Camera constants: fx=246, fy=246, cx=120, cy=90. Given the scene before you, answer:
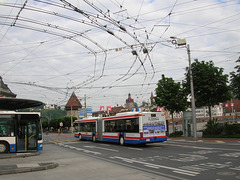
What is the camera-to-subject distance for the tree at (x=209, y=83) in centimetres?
2820

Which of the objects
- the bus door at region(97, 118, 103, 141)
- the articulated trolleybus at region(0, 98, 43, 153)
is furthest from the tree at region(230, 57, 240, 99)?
the articulated trolleybus at region(0, 98, 43, 153)

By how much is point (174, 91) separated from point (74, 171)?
26.1 m

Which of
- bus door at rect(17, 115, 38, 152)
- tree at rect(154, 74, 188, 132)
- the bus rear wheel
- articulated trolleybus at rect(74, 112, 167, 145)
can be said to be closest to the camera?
the bus rear wheel

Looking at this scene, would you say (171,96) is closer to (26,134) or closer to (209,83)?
(209,83)

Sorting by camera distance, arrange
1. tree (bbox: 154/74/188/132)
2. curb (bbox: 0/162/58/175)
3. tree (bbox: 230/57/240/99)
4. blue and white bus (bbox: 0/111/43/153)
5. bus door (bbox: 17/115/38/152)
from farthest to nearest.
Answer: tree (bbox: 154/74/188/132) < tree (bbox: 230/57/240/99) < bus door (bbox: 17/115/38/152) < blue and white bus (bbox: 0/111/43/153) < curb (bbox: 0/162/58/175)

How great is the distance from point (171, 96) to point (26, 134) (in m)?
22.1

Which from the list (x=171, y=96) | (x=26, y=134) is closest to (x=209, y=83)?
(x=171, y=96)

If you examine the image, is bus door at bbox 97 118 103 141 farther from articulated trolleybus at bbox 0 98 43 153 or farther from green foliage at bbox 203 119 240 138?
green foliage at bbox 203 119 240 138

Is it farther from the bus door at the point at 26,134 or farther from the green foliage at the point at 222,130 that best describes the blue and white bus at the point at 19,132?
the green foliage at the point at 222,130

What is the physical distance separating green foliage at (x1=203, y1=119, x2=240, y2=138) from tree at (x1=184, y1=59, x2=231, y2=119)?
9.16 feet

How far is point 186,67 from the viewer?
3033 centimetres

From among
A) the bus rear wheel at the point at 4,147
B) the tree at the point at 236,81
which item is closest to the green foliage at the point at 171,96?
the tree at the point at 236,81

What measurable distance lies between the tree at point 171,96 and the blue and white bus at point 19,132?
68.5ft

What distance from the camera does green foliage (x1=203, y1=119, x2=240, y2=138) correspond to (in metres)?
25.9
